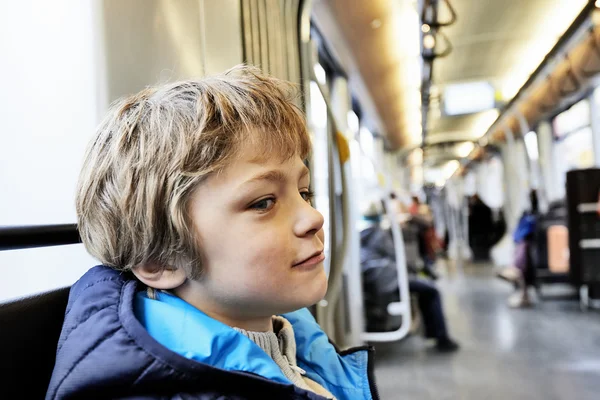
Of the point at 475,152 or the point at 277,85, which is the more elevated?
the point at 475,152

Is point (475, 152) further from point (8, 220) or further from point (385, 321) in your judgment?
point (8, 220)

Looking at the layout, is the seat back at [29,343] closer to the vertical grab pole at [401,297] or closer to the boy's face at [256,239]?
the boy's face at [256,239]

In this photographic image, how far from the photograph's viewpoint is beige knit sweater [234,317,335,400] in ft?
2.54

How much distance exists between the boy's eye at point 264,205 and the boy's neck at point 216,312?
15 centimetres

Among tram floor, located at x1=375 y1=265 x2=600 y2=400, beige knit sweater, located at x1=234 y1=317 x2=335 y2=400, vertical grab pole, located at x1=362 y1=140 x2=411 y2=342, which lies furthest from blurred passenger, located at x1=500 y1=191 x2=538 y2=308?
beige knit sweater, located at x1=234 y1=317 x2=335 y2=400

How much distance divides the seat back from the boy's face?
187mm

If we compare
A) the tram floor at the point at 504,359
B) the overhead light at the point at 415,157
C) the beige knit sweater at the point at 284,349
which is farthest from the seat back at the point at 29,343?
the overhead light at the point at 415,157

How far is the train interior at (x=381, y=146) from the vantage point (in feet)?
2.95

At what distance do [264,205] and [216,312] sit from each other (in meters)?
0.17

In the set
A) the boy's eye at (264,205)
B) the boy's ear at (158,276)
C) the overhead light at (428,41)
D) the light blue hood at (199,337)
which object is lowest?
the light blue hood at (199,337)

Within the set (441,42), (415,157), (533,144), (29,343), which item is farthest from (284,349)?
(415,157)

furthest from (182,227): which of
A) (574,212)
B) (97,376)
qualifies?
(574,212)

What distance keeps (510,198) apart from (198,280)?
10082 mm

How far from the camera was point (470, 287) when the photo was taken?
702 cm
